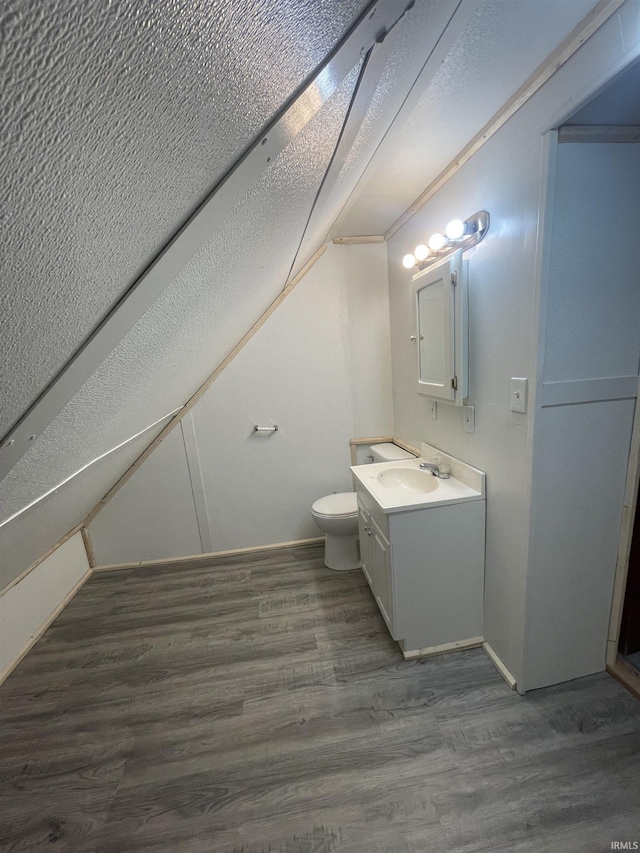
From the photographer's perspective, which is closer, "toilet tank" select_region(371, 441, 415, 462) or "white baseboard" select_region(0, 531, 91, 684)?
"white baseboard" select_region(0, 531, 91, 684)

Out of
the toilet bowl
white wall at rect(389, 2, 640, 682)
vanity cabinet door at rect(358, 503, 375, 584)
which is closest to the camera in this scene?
white wall at rect(389, 2, 640, 682)

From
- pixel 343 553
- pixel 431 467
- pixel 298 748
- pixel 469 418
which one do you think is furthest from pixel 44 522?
pixel 469 418

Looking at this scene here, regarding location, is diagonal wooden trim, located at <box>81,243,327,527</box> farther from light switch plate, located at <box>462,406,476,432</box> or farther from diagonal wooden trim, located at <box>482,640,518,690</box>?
diagonal wooden trim, located at <box>482,640,518,690</box>

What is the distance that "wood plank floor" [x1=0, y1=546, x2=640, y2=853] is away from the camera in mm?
966

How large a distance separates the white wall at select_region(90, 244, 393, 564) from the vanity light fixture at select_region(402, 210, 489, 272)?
72 cm

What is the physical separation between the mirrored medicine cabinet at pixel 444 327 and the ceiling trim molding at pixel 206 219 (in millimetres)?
953

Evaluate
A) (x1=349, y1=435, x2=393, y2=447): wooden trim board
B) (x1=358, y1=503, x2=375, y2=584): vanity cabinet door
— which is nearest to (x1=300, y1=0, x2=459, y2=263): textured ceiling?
(x1=358, y1=503, x2=375, y2=584): vanity cabinet door

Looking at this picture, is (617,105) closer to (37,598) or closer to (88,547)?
(37,598)

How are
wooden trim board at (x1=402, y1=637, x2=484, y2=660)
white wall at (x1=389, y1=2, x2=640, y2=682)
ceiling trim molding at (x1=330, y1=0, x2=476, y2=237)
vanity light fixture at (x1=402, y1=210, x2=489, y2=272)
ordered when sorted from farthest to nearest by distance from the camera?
wooden trim board at (x1=402, y1=637, x2=484, y2=660), vanity light fixture at (x1=402, y1=210, x2=489, y2=272), white wall at (x1=389, y1=2, x2=640, y2=682), ceiling trim molding at (x1=330, y1=0, x2=476, y2=237)

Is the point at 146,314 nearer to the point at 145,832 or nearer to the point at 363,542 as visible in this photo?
the point at 145,832

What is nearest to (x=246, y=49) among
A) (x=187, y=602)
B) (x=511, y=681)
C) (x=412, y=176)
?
(x=412, y=176)

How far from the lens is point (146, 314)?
689mm

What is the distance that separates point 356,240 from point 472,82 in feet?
4.06

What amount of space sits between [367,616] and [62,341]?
1.82 meters
